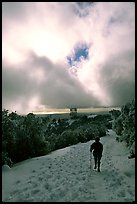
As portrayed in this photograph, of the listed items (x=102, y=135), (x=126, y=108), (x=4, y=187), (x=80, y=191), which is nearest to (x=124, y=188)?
(x=80, y=191)

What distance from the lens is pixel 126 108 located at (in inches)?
1163

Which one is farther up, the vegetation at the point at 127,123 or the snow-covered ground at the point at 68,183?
the vegetation at the point at 127,123

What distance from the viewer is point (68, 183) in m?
13.0

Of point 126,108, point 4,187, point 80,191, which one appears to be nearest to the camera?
point 80,191

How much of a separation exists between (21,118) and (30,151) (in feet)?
10.4

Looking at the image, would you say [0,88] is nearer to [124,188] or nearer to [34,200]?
[34,200]

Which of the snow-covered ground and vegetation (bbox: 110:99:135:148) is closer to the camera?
the snow-covered ground

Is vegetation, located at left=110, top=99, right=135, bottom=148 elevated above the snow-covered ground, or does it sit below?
above

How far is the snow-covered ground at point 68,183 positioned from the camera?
1103cm

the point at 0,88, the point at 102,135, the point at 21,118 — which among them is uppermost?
the point at 0,88

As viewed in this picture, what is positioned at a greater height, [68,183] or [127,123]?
[127,123]

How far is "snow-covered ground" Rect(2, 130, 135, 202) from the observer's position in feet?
36.2

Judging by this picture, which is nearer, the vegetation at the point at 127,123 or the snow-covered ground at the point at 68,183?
the snow-covered ground at the point at 68,183

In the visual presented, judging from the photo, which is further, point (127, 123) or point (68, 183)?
point (127, 123)
